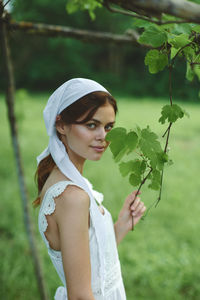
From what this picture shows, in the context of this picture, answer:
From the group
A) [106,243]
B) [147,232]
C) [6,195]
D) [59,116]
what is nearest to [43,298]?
[106,243]

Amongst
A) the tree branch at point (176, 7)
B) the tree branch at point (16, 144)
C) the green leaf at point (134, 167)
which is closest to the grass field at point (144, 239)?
the tree branch at point (16, 144)

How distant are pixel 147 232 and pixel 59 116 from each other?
359cm

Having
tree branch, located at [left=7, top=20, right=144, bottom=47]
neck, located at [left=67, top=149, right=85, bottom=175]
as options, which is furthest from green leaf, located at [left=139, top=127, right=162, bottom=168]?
tree branch, located at [left=7, top=20, right=144, bottom=47]

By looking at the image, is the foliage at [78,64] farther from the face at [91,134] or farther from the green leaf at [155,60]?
the green leaf at [155,60]

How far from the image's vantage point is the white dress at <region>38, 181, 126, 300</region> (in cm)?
135

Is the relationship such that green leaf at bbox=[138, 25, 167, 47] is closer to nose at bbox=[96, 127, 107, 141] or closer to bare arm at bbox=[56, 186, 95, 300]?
nose at bbox=[96, 127, 107, 141]

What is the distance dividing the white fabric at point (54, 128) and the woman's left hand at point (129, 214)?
0.29 m

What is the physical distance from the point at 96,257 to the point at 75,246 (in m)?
0.26

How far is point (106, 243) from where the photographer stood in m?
1.55

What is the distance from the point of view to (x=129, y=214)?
1721mm

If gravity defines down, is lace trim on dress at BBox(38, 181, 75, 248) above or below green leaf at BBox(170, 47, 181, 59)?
below

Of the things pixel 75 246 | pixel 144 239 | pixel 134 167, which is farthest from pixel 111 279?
pixel 144 239

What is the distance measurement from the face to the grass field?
2.42 metres

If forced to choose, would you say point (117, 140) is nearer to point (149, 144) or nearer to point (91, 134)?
point (149, 144)
